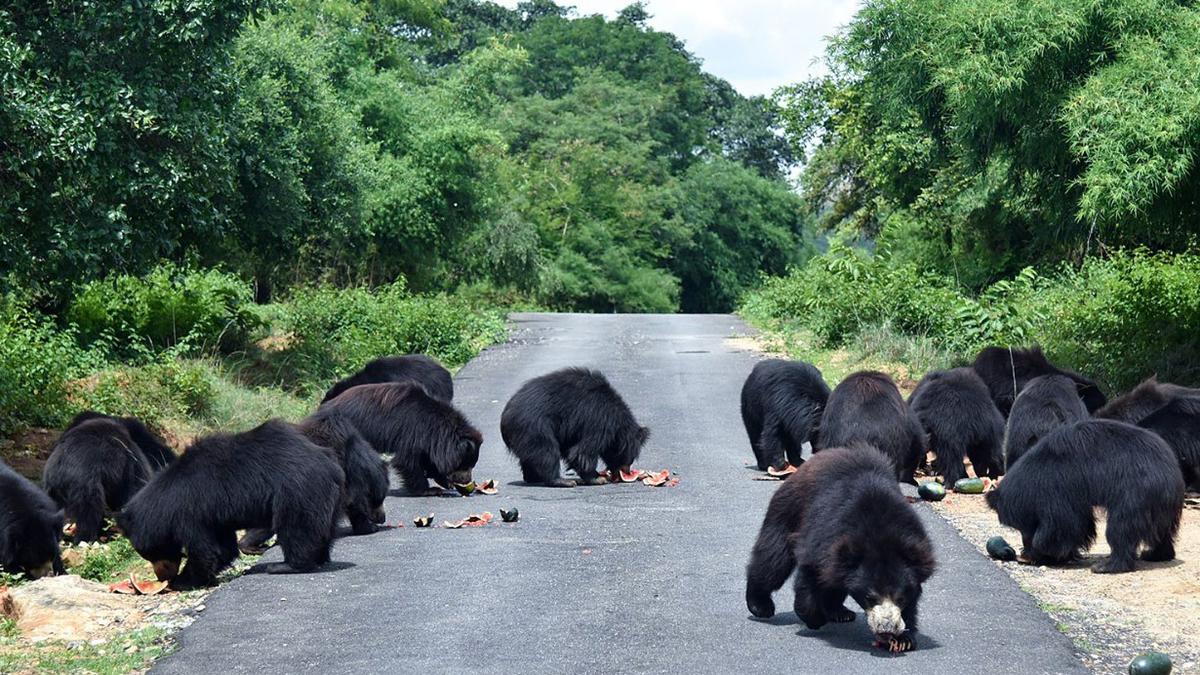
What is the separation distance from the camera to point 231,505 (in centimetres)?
908

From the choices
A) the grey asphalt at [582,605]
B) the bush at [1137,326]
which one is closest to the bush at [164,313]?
the grey asphalt at [582,605]

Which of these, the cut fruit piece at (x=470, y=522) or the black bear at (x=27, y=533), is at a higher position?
the black bear at (x=27, y=533)

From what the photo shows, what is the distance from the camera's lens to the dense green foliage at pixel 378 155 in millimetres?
13773

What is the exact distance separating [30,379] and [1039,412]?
10.6 m

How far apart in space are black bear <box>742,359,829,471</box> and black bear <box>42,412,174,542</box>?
228 inches

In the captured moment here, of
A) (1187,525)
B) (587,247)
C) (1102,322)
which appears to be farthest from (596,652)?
(587,247)

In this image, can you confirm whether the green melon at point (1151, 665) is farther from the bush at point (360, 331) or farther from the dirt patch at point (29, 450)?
the bush at point (360, 331)

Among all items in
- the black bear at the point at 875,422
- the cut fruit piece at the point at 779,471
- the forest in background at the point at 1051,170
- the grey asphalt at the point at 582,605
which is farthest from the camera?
the forest in background at the point at 1051,170

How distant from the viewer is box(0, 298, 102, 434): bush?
15.5 m

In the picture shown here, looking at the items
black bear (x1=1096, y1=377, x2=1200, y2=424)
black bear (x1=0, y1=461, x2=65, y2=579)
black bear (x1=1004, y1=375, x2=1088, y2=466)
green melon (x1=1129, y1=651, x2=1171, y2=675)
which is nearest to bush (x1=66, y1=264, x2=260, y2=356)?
black bear (x1=0, y1=461, x2=65, y2=579)

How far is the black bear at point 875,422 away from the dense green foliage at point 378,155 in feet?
23.0

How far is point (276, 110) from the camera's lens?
22.0 m

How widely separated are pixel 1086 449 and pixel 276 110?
1565 cm

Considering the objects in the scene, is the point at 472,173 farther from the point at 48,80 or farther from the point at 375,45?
the point at 48,80
